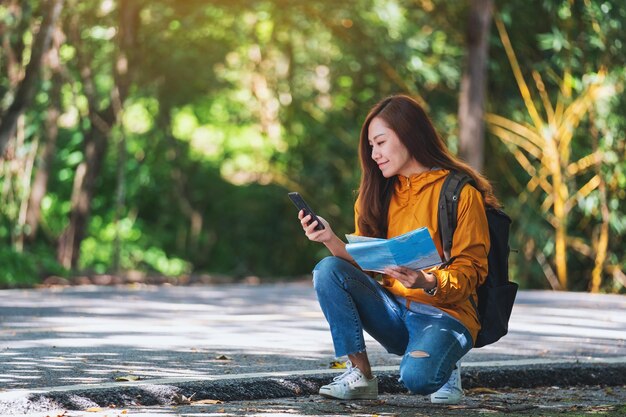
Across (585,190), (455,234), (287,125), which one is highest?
(287,125)

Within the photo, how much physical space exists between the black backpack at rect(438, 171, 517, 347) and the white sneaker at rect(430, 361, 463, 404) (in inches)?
10.1

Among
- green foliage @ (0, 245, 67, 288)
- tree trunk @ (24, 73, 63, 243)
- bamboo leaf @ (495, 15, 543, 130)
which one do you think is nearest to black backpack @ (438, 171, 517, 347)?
green foliage @ (0, 245, 67, 288)

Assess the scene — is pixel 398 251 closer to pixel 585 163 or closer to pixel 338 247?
pixel 338 247

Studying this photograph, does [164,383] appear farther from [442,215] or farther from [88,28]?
[88,28]

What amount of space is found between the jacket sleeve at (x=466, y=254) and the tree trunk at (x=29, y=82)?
33.4 ft

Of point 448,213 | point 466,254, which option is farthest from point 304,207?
point 466,254

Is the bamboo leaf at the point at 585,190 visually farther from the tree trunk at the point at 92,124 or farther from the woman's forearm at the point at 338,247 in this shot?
the woman's forearm at the point at 338,247

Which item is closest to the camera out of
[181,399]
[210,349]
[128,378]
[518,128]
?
[181,399]

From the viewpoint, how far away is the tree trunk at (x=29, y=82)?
48.9ft

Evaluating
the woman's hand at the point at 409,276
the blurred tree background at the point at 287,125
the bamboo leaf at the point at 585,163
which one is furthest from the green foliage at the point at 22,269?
the woman's hand at the point at 409,276

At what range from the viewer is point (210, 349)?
299 inches

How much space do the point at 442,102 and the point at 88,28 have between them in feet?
17.4

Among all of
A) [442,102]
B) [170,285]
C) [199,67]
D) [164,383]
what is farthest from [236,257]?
[164,383]

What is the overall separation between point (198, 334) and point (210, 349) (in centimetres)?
103
